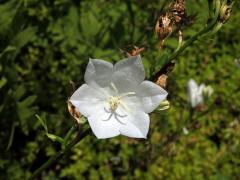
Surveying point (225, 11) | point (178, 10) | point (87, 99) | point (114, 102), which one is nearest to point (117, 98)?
point (114, 102)

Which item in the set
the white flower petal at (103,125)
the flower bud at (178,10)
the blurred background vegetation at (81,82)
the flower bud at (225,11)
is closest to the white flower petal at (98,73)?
the white flower petal at (103,125)

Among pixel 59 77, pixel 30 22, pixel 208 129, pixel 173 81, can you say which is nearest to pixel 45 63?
pixel 59 77

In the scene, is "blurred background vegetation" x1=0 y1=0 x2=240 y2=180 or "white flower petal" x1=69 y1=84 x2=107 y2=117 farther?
"blurred background vegetation" x1=0 y1=0 x2=240 y2=180

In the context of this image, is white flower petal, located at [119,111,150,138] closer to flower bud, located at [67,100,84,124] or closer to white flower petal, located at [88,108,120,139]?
white flower petal, located at [88,108,120,139]

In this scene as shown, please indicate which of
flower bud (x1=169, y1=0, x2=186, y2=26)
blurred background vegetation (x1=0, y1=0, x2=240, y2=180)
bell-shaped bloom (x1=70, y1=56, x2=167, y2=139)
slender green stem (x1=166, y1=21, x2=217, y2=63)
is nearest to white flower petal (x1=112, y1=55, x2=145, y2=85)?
bell-shaped bloom (x1=70, y1=56, x2=167, y2=139)

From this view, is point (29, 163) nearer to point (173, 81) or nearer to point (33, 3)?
point (33, 3)

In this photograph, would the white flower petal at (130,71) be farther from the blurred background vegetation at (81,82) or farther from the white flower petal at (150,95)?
the blurred background vegetation at (81,82)

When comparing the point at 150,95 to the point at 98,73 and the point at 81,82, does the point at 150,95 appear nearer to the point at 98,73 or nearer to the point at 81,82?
the point at 98,73
